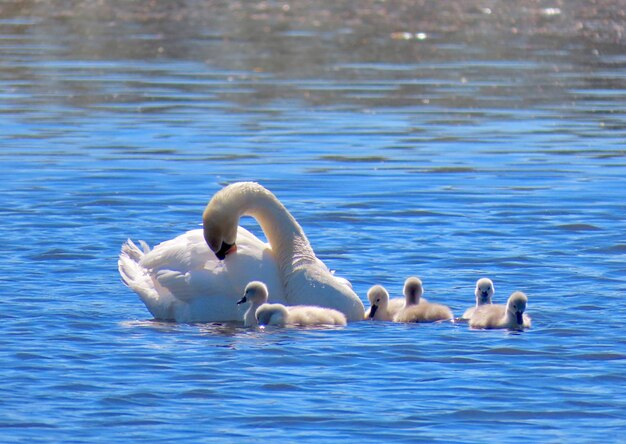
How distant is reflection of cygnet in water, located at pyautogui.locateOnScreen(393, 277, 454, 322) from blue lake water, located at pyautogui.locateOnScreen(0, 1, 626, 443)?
0.61 ft

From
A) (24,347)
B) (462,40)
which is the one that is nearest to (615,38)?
(462,40)

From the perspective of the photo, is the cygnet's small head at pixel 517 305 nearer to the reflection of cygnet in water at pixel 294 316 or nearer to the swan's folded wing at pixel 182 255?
the reflection of cygnet in water at pixel 294 316

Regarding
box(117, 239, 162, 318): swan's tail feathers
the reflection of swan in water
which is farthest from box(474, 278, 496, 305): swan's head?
box(117, 239, 162, 318): swan's tail feathers

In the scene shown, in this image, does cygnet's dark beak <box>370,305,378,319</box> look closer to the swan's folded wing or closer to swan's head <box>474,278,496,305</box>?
swan's head <box>474,278,496,305</box>

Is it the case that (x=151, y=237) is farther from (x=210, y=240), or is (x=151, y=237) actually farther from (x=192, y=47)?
(x=192, y=47)

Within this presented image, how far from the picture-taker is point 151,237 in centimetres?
1344

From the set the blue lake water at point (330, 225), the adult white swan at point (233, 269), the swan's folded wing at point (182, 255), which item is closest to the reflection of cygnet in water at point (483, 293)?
the blue lake water at point (330, 225)

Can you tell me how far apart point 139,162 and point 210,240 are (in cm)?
727

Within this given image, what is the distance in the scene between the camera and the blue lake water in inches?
314

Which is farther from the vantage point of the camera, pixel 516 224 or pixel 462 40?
pixel 462 40

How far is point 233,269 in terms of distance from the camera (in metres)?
10.6

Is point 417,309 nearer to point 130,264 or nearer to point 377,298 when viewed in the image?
point 377,298

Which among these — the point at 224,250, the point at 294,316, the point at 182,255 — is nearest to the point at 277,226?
the point at 224,250

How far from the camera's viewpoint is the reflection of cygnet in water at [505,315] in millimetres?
9727
